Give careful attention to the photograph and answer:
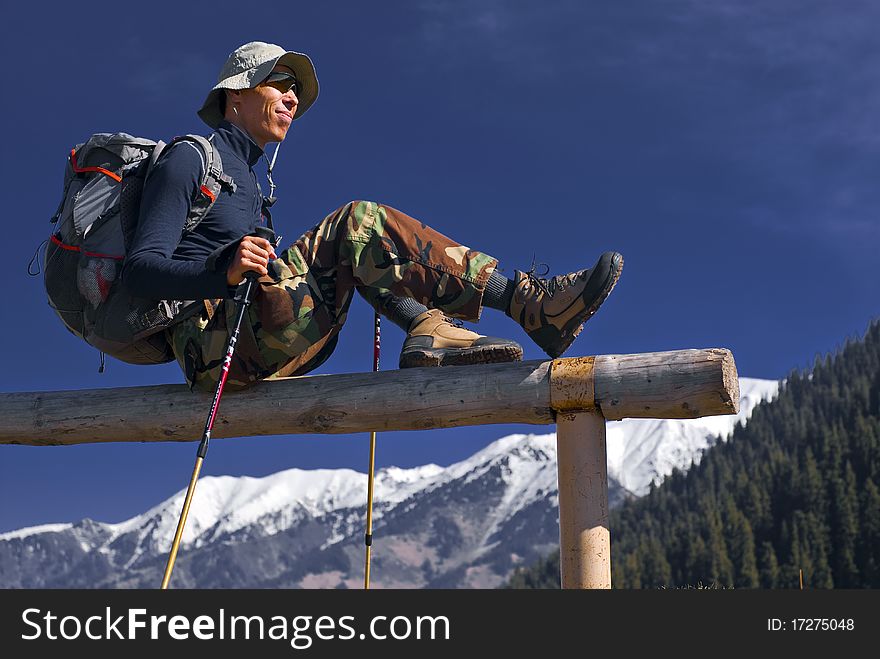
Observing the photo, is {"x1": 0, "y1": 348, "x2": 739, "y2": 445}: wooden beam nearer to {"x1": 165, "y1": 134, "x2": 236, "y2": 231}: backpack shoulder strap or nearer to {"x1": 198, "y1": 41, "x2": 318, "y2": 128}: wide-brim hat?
{"x1": 165, "y1": 134, "x2": 236, "y2": 231}: backpack shoulder strap

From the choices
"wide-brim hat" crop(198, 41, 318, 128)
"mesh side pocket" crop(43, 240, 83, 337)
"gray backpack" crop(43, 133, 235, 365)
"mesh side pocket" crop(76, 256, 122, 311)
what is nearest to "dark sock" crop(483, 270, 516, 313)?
"gray backpack" crop(43, 133, 235, 365)

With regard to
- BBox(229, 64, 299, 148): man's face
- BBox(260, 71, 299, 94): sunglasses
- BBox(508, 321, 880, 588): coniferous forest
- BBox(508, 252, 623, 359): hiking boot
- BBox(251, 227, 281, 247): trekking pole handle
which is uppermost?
BBox(508, 321, 880, 588): coniferous forest

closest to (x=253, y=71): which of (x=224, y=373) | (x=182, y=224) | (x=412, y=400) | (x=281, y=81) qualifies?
(x=281, y=81)

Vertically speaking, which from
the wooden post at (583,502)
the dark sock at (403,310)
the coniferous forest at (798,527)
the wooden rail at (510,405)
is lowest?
the wooden post at (583,502)

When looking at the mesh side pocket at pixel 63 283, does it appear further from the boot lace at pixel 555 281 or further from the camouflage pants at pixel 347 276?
the boot lace at pixel 555 281

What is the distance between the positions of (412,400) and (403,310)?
2.32 feet

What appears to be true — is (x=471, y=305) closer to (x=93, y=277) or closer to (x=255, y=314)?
(x=255, y=314)

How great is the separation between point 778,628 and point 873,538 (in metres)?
163

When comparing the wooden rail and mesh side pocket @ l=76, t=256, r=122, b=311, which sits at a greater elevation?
mesh side pocket @ l=76, t=256, r=122, b=311

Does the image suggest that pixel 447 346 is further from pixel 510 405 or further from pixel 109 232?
pixel 109 232

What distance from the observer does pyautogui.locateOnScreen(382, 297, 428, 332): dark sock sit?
788 centimetres

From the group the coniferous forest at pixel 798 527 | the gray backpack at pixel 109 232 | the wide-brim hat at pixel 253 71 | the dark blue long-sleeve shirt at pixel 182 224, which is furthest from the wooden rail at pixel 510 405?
the coniferous forest at pixel 798 527

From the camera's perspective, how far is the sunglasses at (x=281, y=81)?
7.89 m

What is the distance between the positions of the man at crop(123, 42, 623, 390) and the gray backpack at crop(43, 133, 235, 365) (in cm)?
15
